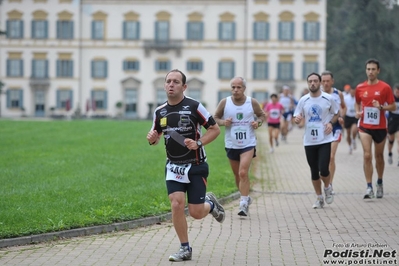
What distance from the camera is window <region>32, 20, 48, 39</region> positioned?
7738 centimetres

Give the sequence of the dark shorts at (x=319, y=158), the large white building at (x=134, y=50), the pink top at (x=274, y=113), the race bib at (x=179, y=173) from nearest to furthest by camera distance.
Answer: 1. the race bib at (x=179, y=173)
2. the dark shorts at (x=319, y=158)
3. the pink top at (x=274, y=113)
4. the large white building at (x=134, y=50)

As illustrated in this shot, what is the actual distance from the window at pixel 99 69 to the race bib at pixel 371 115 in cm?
6370

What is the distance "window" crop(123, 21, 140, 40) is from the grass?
164 ft

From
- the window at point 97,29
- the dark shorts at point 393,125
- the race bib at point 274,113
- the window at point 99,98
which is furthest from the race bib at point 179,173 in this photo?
the window at point 97,29

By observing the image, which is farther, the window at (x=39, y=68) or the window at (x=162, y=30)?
the window at (x=39, y=68)

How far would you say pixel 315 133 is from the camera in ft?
44.7

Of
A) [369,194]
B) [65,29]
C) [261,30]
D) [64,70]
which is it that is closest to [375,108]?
[369,194]

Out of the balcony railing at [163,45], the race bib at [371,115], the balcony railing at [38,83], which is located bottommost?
the race bib at [371,115]

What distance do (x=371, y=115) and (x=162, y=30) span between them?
208 ft

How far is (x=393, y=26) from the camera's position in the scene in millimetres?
74938

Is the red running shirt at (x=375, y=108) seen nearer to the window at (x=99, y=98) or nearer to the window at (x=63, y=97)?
the window at (x=99, y=98)

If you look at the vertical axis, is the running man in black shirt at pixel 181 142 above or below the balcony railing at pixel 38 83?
below

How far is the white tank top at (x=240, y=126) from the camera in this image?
42.7ft

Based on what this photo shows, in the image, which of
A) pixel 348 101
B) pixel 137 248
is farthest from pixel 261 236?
pixel 348 101
